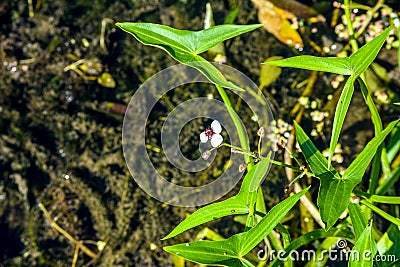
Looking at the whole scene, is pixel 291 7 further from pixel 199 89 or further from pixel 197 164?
pixel 197 164

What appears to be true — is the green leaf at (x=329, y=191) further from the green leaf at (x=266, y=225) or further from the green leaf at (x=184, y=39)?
the green leaf at (x=184, y=39)

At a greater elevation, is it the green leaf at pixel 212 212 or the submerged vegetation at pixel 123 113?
the submerged vegetation at pixel 123 113

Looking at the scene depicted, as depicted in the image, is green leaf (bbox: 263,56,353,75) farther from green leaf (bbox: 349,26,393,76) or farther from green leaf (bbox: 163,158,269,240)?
green leaf (bbox: 163,158,269,240)

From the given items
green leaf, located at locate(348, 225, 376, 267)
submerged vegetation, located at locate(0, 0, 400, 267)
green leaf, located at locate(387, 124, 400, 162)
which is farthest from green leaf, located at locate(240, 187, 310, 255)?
green leaf, located at locate(387, 124, 400, 162)

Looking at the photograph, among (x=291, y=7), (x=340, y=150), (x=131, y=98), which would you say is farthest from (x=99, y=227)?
(x=291, y=7)

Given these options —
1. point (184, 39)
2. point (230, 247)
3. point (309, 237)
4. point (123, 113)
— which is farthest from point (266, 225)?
point (123, 113)

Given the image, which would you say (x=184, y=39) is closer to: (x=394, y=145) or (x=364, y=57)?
→ (x=364, y=57)

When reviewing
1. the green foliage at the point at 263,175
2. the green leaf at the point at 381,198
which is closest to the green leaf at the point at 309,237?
the green foliage at the point at 263,175
